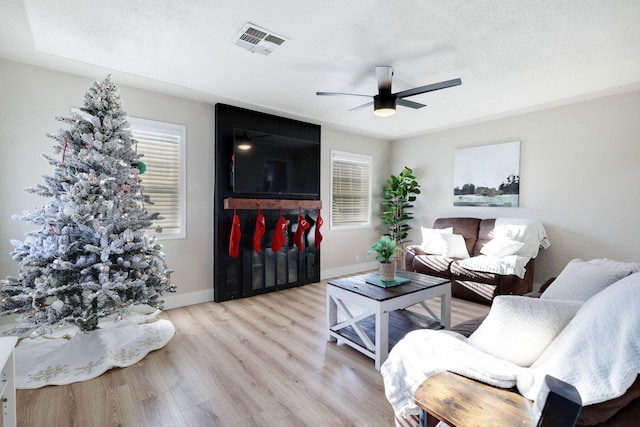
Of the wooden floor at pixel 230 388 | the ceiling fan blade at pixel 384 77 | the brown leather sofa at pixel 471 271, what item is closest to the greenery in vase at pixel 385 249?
the wooden floor at pixel 230 388

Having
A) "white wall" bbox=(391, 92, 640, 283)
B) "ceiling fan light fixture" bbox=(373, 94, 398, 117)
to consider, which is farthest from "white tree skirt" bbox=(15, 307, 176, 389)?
"white wall" bbox=(391, 92, 640, 283)

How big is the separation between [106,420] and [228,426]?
0.72 metres

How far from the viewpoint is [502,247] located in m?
3.83

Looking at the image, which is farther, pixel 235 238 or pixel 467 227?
pixel 467 227

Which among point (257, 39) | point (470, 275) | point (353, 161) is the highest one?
point (257, 39)

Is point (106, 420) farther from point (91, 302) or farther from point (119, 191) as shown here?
point (119, 191)

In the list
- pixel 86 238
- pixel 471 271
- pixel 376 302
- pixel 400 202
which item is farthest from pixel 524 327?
pixel 400 202

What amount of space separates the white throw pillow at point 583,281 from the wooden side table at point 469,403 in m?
1.08

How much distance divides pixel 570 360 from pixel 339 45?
2.48 metres

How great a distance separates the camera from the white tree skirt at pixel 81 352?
2.12 meters

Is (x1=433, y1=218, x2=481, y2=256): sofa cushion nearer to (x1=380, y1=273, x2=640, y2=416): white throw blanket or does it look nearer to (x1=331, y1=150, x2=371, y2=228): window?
(x1=331, y1=150, x2=371, y2=228): window

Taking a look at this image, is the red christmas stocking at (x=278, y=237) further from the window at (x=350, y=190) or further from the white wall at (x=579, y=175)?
the white wall at (x=579, y=175)

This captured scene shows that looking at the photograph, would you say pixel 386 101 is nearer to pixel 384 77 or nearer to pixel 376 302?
pixel 384 77

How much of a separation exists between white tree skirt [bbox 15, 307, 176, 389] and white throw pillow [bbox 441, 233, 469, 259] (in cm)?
358
